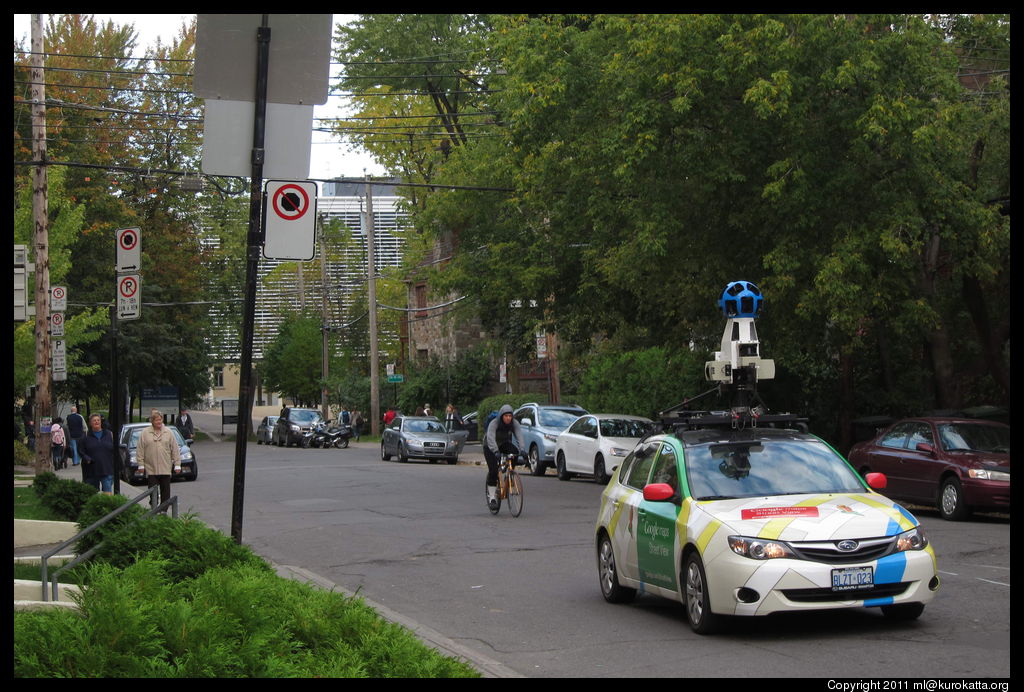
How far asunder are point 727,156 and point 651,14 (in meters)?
2.57

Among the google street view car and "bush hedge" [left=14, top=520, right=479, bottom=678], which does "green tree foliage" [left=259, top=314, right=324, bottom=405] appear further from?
"bush hedge" [left=14, top=520, right=479, bottom=678]

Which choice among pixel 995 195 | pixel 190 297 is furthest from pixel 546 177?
pixel 190 297

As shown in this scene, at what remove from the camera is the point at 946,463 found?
18.2 metres

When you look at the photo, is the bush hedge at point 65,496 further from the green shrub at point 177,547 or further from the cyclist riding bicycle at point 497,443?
the green shrub at point 177,547

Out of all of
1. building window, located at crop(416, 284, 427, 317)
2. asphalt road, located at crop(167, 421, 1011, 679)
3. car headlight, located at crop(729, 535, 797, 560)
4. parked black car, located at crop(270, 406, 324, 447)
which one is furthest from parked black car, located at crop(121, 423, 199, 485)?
building window, located at crop(416, 284, 427, 317)

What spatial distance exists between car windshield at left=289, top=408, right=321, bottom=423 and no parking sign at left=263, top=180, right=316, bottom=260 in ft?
150

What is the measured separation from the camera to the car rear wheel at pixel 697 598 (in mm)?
9102

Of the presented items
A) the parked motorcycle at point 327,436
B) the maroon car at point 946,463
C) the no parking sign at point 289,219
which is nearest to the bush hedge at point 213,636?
the no parking sign at point 289,219

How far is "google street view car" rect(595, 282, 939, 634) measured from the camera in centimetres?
877

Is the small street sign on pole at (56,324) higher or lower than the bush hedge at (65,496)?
higher

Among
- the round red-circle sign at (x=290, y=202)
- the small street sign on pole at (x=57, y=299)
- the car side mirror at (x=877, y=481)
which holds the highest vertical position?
the small street sign on pole at (x=57, y=299)

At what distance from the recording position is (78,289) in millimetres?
48094

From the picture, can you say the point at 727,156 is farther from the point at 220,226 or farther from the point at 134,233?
the point at 220,226

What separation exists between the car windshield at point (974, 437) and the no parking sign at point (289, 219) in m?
12.7
